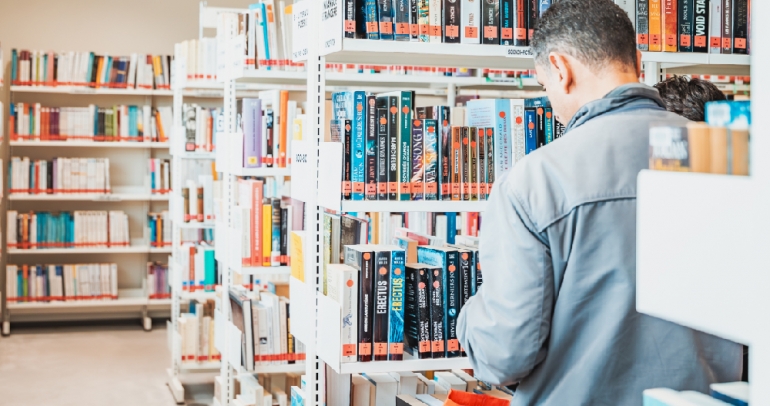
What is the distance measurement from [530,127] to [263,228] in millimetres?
1547

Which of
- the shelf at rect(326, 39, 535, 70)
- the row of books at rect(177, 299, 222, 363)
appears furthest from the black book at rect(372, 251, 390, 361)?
the row of books at rect(177, 299, 222, 363)

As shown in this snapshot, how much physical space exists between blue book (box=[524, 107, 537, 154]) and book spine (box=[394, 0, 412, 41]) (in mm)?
433

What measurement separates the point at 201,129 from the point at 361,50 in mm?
3304

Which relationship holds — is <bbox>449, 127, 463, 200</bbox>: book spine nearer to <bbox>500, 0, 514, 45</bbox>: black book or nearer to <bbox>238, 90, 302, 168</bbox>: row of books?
<bbox>500, 0, 514, 45</bbox>: black book

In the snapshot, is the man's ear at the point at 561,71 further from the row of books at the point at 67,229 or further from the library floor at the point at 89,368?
the row of books at the point at 67,229

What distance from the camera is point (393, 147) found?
Answer: 7.72 feet

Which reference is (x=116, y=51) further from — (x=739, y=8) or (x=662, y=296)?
(x=662, y=296)

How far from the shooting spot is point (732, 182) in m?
0.82

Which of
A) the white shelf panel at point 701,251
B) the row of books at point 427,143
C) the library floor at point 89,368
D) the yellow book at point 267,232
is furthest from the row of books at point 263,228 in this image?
the white shelf panel at point 701,251

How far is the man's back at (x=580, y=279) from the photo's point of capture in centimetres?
144

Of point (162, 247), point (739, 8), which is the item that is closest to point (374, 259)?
point (739, 8)

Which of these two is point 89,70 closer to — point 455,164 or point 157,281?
point 157,281

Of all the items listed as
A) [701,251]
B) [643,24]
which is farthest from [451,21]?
[701,251]

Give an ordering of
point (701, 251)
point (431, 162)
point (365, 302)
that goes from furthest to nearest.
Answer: point (431, 162) < point (365, 302) < point (701, 251)
